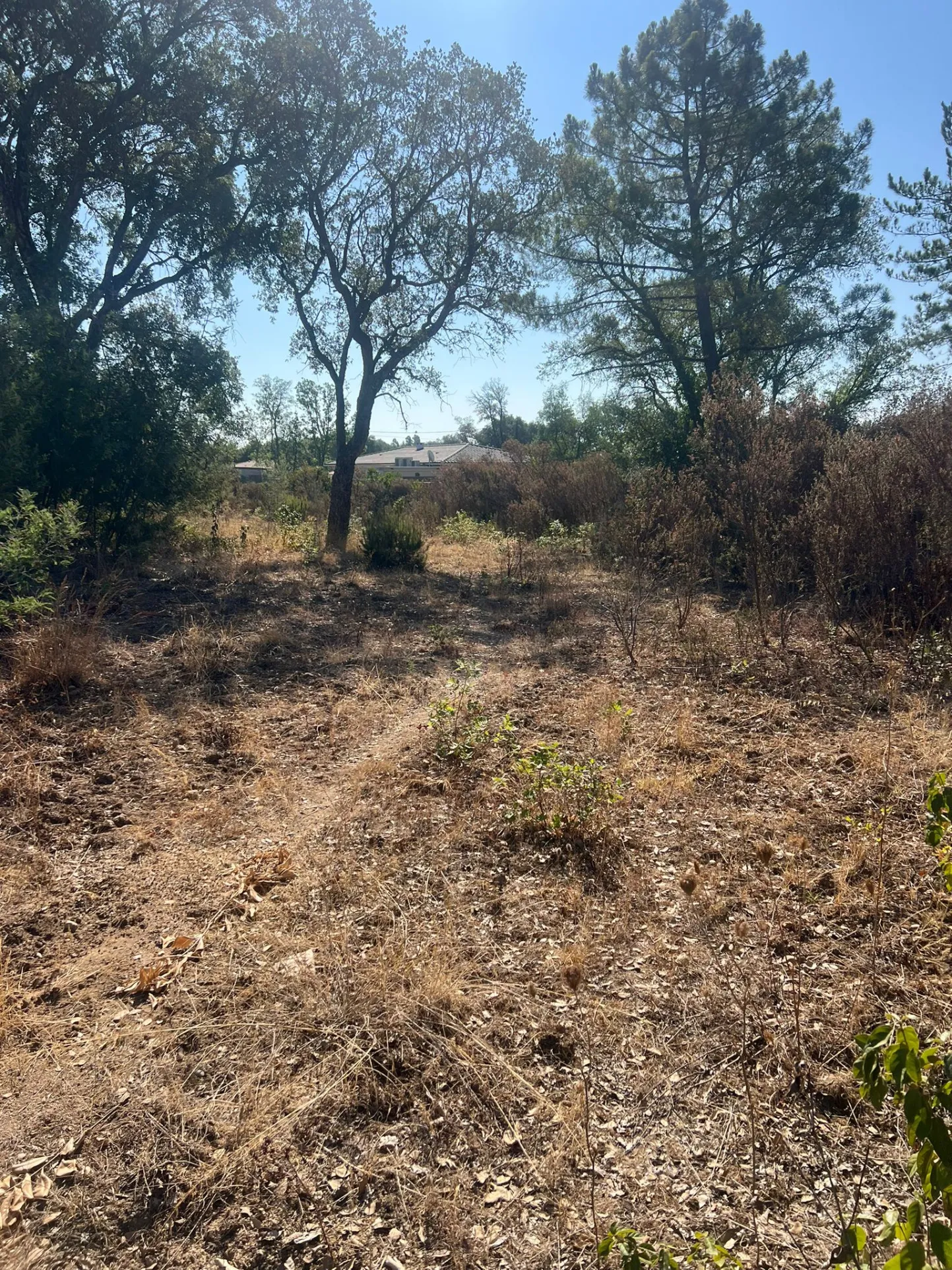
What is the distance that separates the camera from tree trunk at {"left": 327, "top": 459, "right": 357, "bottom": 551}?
1265 centimetres

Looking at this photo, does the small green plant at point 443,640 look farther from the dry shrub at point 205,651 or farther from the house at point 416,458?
the house at point 416,458

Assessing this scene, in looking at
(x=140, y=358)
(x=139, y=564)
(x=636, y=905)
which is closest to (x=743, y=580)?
(x=636, y=905)

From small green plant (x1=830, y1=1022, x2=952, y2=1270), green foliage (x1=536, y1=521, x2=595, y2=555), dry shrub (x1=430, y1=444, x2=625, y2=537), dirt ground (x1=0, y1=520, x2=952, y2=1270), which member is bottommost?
dirt ground (x1=0, y1=520, x2=952, y2=1270)

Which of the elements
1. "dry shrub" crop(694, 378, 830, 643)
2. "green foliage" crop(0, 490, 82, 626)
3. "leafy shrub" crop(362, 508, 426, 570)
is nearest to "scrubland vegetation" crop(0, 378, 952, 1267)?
"dry shrub" crop(694, 378, 830, 643)

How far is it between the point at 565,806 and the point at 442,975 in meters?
1.27

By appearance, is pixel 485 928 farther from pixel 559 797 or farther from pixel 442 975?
pixel 559 797

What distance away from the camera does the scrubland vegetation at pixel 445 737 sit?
6.29ft

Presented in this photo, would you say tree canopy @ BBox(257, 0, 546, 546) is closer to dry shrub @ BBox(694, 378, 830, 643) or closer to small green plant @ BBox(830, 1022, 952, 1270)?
dry shrub @ BBox(694, 378, 830, 643)

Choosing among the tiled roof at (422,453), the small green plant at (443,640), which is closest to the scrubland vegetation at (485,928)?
the small green plant at (443,640)

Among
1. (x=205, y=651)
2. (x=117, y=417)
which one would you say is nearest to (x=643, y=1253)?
(x=205, y=651)

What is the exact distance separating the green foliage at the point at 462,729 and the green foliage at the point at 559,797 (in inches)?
20.3

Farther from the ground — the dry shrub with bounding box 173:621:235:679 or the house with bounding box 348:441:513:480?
the house with bounding box 348:441:513:480

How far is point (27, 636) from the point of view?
5344 mm

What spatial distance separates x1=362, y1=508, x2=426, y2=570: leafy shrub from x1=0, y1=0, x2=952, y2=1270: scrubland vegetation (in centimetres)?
13
